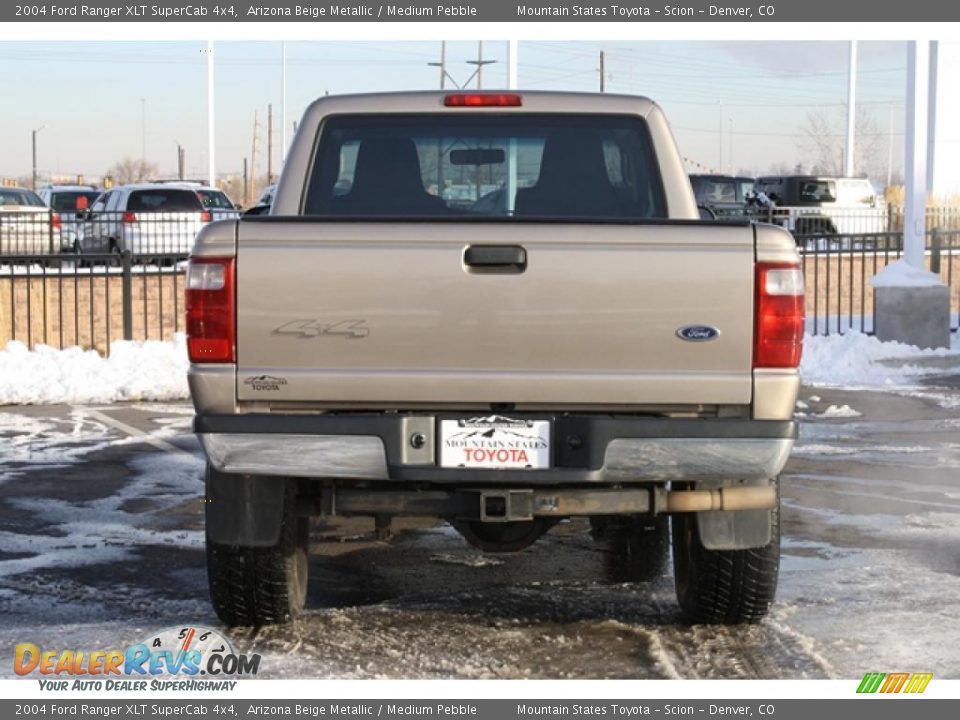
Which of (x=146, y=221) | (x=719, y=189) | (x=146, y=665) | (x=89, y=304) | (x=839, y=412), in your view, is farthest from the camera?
(x=719, y=189)

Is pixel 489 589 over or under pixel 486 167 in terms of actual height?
under

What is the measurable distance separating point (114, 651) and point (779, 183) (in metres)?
38.8

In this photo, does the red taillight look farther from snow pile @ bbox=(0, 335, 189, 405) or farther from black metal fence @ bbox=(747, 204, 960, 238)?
black metal fence @ bbox=(747, 204, 960, 238)

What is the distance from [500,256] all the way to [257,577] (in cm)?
164

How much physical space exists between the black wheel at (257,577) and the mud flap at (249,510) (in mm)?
139

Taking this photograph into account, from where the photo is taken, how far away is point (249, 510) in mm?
6141

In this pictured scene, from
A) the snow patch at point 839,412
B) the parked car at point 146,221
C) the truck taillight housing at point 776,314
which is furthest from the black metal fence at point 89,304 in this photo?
the truck taillight housing at point 776,314

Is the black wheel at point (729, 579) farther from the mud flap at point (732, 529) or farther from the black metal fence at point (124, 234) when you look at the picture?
the black metal fence at point (124, 234)

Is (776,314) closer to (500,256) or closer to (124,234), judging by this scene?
(500,256)

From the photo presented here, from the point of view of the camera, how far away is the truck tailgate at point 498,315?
581 centimetres

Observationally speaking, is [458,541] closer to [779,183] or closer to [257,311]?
[257,311]

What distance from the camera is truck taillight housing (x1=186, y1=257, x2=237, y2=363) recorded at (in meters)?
5.82

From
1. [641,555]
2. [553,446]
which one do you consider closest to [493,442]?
[553,446]

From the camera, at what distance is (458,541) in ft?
28.9
